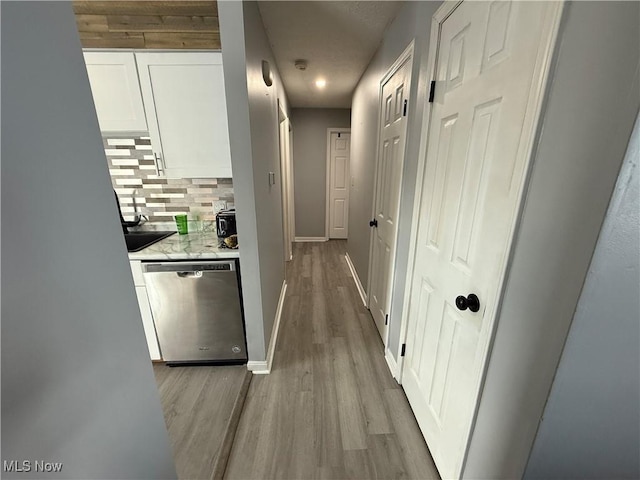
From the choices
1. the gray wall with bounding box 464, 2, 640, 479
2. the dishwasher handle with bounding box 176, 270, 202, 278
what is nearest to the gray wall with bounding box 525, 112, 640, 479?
the gray wall with bounding box 464, 2, 640, 479

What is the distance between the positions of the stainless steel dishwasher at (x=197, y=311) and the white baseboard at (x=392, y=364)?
42.7 inches

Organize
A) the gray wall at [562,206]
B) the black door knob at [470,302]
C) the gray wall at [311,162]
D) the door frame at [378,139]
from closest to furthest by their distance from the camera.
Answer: the gray wall at [562,206] < the black door knob at [470,302] < the door frame at [378,139] < the gray wall at [311,162]

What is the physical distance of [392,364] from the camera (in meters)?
1.79

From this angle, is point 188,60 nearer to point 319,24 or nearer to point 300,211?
point 319,24

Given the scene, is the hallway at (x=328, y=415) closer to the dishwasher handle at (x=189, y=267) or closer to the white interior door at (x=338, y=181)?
the dishwasher handle at (x=189, y=267)

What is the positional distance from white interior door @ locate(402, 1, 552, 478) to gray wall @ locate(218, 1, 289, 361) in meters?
0.98

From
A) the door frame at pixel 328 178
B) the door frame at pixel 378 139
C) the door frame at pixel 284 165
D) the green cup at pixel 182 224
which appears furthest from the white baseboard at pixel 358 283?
the green cup at pixel 182 224

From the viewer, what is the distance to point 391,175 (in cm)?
189

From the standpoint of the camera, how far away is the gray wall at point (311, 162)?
443 centimetres

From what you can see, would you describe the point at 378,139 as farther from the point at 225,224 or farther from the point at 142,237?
the point at 142,237

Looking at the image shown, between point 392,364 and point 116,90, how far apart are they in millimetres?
2701

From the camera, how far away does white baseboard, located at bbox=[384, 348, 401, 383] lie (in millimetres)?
1704

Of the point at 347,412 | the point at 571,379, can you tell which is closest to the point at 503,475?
the point at 571,379

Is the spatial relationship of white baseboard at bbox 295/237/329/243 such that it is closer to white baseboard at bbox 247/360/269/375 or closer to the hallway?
the hallway
